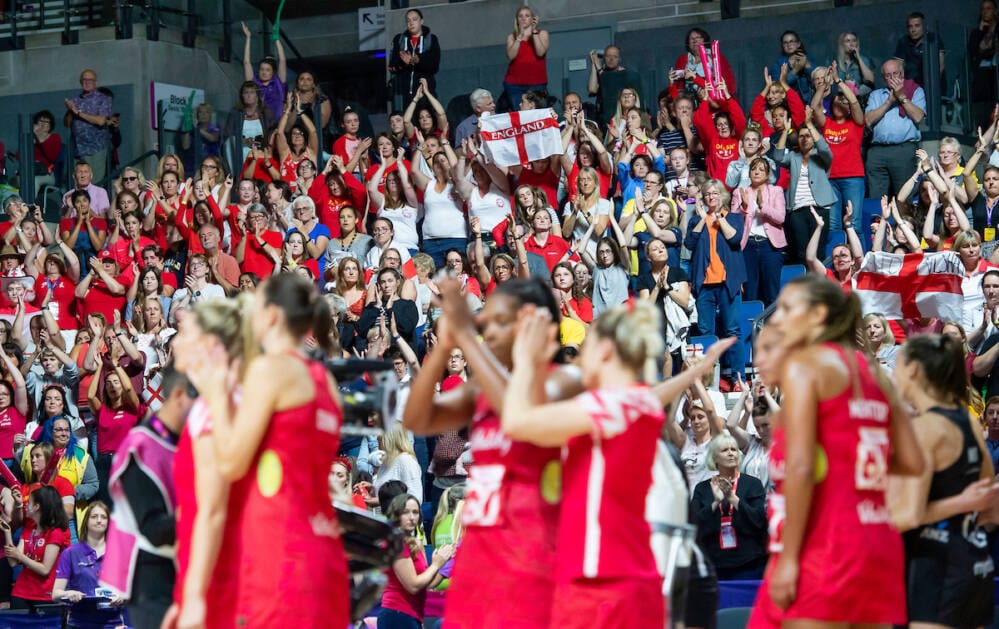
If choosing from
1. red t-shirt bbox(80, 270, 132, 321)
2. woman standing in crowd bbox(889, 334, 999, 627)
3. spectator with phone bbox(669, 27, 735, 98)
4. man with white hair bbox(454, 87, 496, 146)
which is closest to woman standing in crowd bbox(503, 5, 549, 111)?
man with white hair bbox(454, 87, 496, 146)

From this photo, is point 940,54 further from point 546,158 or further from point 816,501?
point 816,501

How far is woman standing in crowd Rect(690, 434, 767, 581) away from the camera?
937cm

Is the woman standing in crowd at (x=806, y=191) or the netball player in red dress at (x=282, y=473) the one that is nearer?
the netball player in red dress at (x=282, y=473)

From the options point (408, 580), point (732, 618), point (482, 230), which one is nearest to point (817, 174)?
point (482, 230)

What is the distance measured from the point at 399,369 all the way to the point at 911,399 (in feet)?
22.9

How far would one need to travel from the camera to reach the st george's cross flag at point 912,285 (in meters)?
12.1

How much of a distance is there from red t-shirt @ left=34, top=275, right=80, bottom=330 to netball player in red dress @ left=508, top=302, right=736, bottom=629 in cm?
1150

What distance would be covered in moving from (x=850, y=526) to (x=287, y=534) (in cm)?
180

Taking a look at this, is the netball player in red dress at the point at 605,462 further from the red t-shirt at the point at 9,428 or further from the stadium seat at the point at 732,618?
the red t-shirt at the point at 9,428

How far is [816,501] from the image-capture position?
4.73 m

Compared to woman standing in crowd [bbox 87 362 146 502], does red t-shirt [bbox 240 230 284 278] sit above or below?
above

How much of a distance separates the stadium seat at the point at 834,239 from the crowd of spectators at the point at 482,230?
131 millimetres

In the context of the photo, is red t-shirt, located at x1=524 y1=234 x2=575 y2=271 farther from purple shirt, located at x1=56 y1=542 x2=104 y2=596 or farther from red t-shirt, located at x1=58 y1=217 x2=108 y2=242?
red t-shirt, located at x1=58 y1=217 x2=108 y2=242

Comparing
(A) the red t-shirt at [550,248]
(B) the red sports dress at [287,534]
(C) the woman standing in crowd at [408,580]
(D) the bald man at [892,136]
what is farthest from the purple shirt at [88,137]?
(B) the red sports dress at [287,534]
